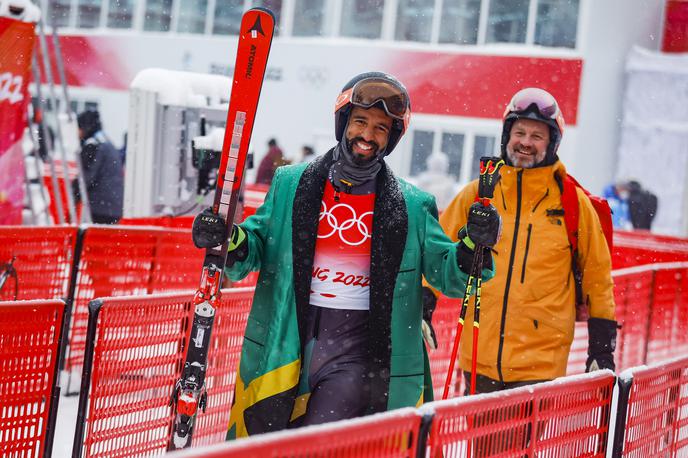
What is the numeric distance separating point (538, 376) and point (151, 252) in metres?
3.85

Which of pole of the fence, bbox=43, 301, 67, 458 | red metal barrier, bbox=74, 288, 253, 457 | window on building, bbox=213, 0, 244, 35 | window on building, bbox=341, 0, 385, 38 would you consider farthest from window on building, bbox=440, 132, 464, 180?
pole of the fence, bbox=43, 301, 67, 458

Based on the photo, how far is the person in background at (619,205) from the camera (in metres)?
16.9

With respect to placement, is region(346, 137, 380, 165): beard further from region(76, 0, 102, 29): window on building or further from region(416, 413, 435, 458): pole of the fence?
region(76, 0, 102, 29): window on building

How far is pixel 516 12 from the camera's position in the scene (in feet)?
79.3

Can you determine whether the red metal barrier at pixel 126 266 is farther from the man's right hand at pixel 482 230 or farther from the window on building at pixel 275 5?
the window on building at pixel 275 5

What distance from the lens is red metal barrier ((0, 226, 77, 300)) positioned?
6.94 m

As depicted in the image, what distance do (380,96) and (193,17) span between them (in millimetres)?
25288

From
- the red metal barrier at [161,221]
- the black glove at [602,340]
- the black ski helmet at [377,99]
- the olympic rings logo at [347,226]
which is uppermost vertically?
the black ski helmet at [377,99]

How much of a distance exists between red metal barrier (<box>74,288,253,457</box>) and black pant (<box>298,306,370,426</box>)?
139 cm

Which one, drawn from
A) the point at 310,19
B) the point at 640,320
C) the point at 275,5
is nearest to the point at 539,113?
the point at 640,320

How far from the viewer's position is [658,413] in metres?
4.57

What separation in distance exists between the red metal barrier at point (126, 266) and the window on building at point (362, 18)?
18.3 metres

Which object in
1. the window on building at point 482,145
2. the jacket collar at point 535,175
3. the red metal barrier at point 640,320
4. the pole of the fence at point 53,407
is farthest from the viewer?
the window on building at point 482,145

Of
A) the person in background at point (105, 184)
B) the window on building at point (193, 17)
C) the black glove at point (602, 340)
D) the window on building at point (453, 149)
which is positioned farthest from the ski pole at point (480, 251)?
the window on building at point (193, 17)
